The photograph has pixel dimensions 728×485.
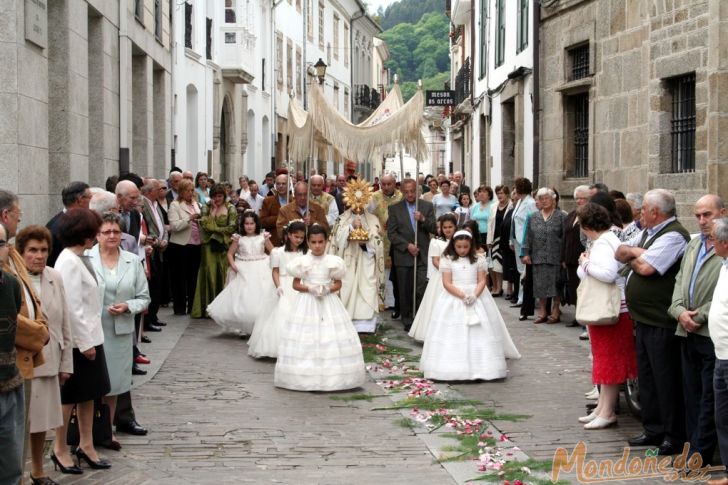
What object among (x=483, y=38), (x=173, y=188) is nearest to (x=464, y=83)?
(x=483, y=38)

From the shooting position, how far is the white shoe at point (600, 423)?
26.5ft

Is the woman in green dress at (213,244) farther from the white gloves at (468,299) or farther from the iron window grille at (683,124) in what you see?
the iron window grille at (683,124)

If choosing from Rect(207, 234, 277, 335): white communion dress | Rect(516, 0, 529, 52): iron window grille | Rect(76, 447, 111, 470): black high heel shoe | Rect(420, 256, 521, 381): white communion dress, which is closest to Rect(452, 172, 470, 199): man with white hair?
Rect(516, 0, 529, 52): iron window grille

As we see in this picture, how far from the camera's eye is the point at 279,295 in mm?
11547

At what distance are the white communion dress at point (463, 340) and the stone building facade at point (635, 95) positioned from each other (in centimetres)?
321

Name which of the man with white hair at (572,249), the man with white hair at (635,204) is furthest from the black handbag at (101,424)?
the man with white hair at (572,249)

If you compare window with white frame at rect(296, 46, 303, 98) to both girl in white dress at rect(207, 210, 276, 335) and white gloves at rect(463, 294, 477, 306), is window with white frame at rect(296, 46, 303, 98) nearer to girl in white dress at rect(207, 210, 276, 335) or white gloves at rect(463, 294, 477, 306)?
girl in white dress at rect(207, 210, 276, 335)

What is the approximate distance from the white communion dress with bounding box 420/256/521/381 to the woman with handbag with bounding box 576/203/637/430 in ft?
6.39

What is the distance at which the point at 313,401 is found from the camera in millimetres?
9352

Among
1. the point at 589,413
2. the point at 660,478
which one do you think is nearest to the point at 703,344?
the point at 660,478

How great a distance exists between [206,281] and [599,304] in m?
7.95

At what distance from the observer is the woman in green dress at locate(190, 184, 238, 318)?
14.8 metres

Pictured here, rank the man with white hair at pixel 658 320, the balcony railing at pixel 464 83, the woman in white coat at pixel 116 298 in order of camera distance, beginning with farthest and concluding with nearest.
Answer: the balcony railing at pixel 464 83 → the woman in white coat at pixel 116 298 → the man with white hair at pixel 658 320

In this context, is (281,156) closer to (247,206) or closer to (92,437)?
(247,206)
